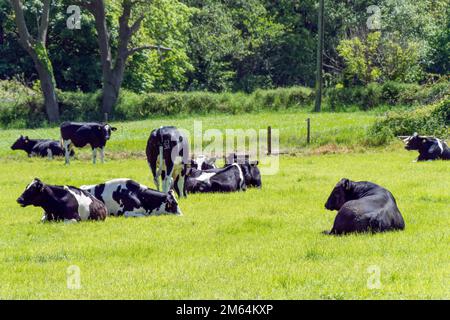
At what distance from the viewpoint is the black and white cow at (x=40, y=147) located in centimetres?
3744

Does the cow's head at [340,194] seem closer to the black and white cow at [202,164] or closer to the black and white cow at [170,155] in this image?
the black and white cow at [170,155]

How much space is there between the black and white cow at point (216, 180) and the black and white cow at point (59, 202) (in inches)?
194

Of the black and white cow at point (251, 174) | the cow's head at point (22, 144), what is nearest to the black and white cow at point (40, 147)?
the cow's head at point (22, 144)

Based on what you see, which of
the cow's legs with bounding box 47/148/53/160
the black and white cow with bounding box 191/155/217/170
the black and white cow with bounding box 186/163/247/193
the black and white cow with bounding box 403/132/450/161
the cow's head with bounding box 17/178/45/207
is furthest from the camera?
the cow's legs with bounding box 47/148/53/160

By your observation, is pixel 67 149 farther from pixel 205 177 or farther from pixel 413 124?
pixel 413 124

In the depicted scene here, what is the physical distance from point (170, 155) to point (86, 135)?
14307mm

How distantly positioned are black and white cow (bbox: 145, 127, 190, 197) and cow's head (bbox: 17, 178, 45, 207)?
4241 millimetres

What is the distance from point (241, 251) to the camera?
560 inches

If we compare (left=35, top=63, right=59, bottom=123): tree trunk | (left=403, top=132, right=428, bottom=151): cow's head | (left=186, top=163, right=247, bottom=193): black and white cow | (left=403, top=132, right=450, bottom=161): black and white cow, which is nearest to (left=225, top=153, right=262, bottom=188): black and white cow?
(left=186, top=163, right=247, bottom=193): black and white cow

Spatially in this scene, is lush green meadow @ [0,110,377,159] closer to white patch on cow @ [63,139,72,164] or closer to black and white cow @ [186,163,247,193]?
white patch on cow @ [63,139,72,164]

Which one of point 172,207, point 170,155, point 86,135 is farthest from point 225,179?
point 86,135

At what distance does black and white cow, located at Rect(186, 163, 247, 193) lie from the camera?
22594 mm
